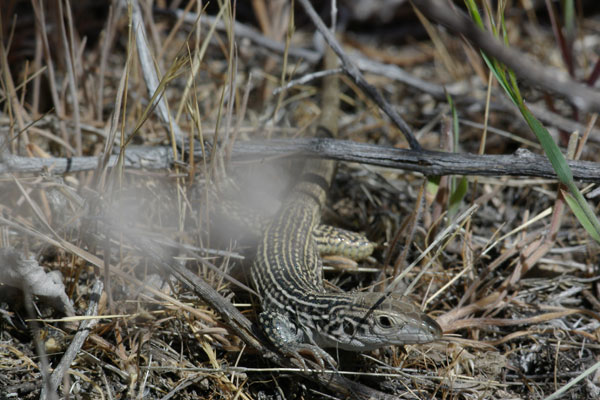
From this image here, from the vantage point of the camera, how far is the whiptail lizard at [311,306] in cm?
227

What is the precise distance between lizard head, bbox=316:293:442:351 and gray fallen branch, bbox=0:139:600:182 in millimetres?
791

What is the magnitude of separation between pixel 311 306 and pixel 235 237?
934 mm

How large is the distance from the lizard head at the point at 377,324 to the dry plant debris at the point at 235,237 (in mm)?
135

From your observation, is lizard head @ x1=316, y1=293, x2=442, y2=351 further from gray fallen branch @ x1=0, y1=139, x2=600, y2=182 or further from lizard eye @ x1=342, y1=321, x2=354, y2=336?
gray fallen branch @ x1=0, y1=139, x2=600, y2=182

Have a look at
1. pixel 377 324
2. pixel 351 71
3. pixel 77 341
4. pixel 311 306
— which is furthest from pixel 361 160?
pixel 77 341

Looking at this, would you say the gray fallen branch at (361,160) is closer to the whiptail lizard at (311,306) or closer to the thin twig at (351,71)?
the thin twig at (351,71)

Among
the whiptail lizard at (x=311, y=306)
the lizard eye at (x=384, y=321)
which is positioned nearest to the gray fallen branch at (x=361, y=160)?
the whiptail lizard at (x=311, y=306)

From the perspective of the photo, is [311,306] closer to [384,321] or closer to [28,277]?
[384,321]

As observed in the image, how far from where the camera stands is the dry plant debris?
8.07ft

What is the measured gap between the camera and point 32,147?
10.4 ft

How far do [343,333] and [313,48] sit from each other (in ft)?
10.1

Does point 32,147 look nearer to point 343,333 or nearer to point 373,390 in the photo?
point 343,333

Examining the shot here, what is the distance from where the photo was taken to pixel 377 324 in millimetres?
2289

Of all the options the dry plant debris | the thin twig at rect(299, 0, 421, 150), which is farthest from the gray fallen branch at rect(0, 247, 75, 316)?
the thin twig at rect(299, 0, 421, 150)
